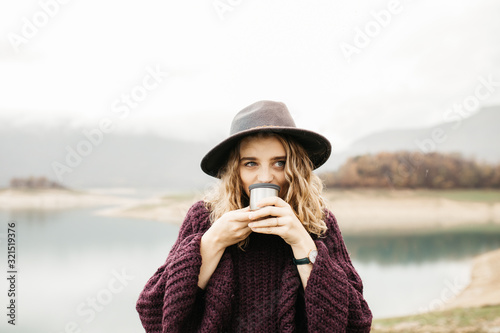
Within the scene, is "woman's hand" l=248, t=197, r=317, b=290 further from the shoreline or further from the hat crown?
the shoreline

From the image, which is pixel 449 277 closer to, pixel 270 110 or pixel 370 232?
pixel 370 232

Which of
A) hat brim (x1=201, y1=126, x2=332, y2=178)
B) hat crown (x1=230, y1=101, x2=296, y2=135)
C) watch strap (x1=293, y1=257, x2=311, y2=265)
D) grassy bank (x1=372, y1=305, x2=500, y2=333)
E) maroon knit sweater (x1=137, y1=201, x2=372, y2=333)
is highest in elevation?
hat crown (x1=230, y1=101, x2=296, y2=135)

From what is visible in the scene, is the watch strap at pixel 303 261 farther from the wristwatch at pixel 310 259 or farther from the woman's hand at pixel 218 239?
the woman's hand at pixel 218 239

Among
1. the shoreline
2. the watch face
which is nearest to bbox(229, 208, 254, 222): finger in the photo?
the watch face

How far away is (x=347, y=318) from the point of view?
1.26 m

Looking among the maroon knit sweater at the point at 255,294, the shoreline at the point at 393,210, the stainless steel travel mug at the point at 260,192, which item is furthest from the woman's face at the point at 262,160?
the shoreline at the point at 393,210

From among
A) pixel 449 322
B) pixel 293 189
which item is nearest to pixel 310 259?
pixel 293 189

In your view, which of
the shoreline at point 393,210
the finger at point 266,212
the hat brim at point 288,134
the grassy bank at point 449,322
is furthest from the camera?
the shoreline at point 393,210

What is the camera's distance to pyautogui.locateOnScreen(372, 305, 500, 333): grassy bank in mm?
4395

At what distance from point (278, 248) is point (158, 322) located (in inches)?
20.0

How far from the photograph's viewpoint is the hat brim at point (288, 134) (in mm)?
1327

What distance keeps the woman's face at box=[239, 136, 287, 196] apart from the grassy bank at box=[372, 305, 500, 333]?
4061 millimetres

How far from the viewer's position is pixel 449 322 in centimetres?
458

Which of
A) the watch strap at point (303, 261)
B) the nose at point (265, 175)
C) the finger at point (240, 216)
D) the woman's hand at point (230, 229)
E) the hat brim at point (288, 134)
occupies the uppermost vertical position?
the hat brim at point (288, 134)
